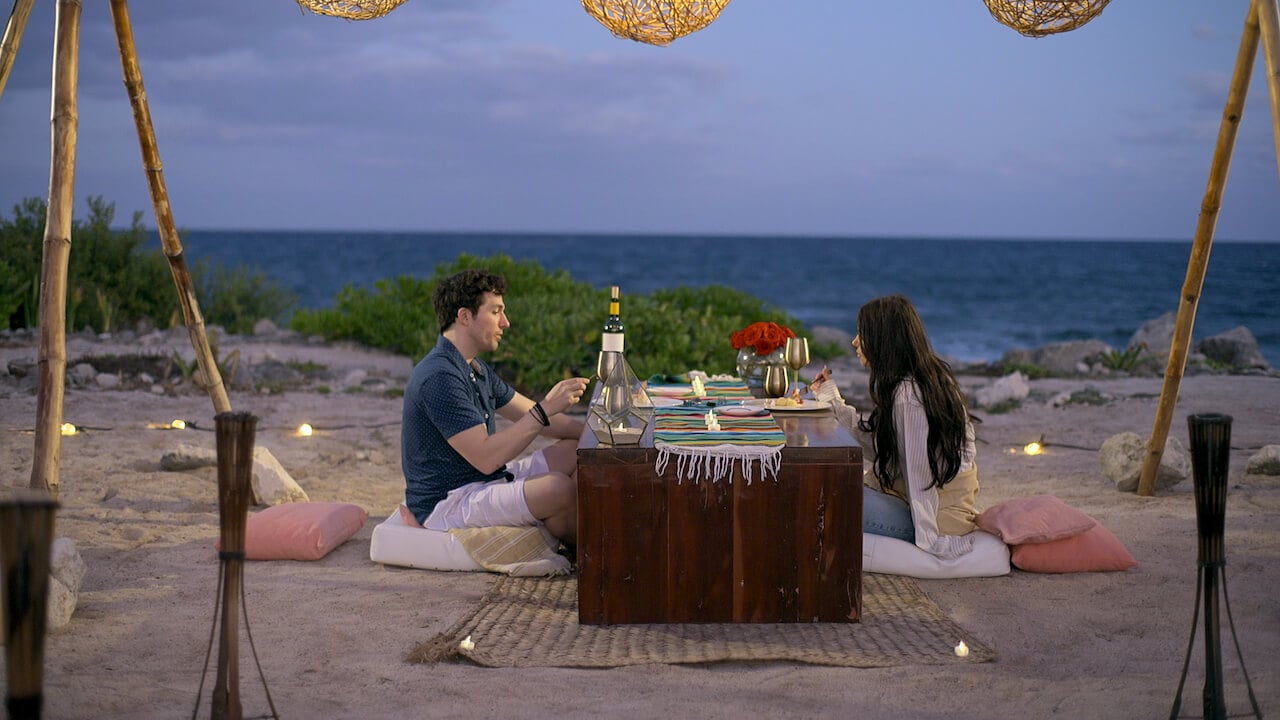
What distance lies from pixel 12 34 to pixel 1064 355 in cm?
1120

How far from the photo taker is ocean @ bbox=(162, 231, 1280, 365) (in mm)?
25312

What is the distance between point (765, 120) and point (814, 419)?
2707 cm

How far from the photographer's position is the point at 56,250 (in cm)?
382

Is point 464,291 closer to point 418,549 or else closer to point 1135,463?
point 418,549

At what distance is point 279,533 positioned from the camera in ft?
14.5

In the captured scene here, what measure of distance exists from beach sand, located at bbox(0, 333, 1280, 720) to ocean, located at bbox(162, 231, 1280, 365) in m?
12.2

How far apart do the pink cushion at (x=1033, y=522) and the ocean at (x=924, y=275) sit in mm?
12662

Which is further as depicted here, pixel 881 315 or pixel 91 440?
pixel 91 440

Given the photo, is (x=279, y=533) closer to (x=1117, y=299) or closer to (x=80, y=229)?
(x=80, y=229)

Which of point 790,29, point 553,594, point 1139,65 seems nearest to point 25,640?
point 553,594

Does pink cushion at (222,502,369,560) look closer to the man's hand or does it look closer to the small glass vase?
the man's hand

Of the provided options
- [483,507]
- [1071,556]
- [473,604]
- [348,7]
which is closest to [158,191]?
[348,7]

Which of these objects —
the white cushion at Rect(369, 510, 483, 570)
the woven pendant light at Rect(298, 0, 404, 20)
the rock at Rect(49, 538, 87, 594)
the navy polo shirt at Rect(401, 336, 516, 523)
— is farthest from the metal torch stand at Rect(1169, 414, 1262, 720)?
the woven pendant light at Rect(298, 0, 404, 20)

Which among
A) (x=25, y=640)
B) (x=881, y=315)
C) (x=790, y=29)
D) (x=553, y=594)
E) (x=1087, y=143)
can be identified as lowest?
(x=553, y=594)
